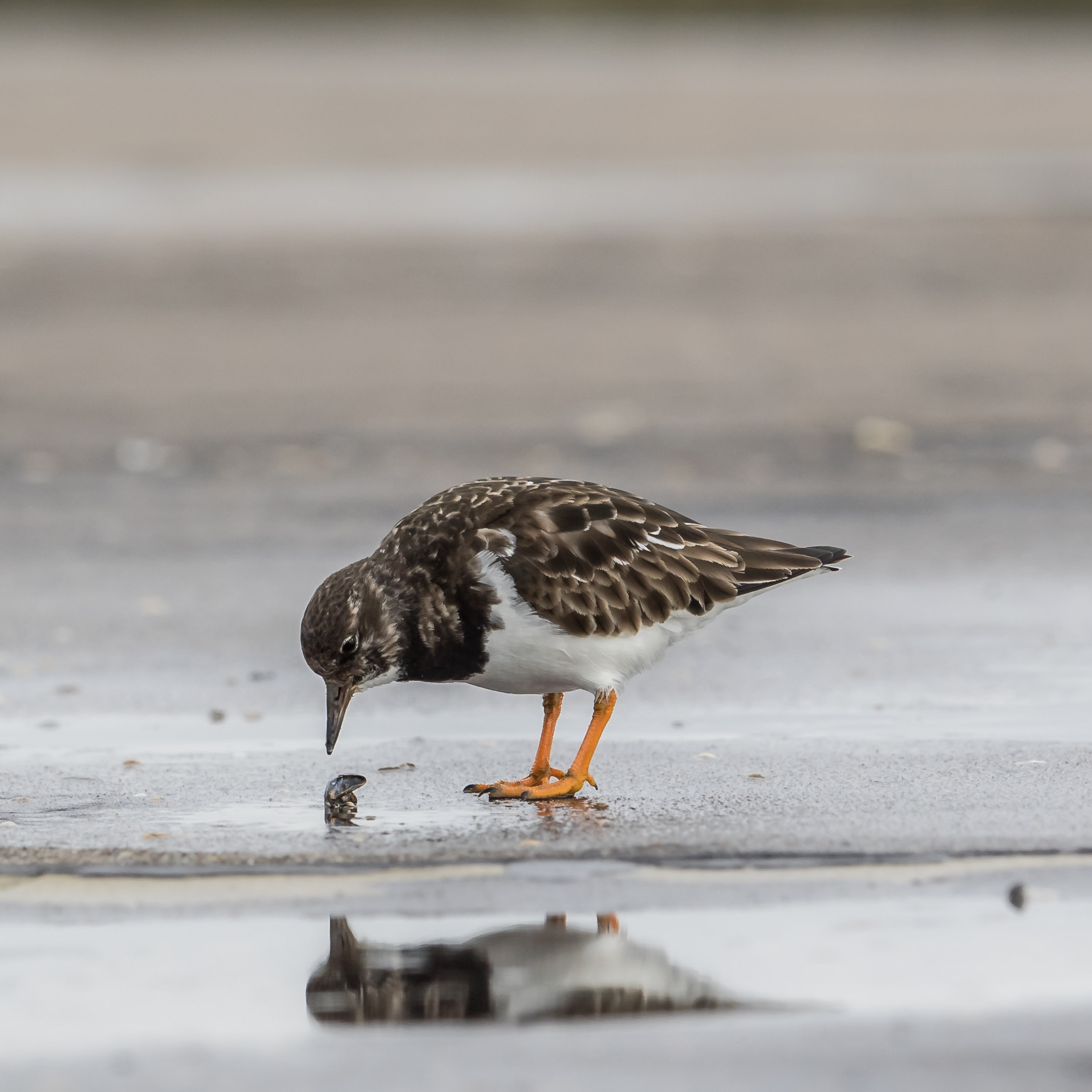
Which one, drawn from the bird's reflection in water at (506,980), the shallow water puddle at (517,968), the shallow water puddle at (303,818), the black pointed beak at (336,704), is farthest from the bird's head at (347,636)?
the bird's reflection in water at (506,980)

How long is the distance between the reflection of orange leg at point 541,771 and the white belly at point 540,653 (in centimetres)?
12

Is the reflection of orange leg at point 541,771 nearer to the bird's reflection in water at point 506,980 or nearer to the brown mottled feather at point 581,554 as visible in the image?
the brown mottled feather at point 581,554

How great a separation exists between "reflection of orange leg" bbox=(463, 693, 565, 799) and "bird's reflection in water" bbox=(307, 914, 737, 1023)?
116cm

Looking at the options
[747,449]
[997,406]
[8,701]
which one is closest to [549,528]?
[8,701]

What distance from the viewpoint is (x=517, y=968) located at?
4055 millimetres

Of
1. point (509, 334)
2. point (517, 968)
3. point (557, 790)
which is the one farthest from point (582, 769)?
point (509, 334)

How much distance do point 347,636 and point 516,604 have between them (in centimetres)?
42

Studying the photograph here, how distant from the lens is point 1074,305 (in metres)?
16.4

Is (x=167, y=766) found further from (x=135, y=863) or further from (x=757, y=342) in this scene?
(x=757, y=342)

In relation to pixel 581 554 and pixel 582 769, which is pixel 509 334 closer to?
pixel 581 554

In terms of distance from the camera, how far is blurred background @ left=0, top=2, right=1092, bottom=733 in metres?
8.73

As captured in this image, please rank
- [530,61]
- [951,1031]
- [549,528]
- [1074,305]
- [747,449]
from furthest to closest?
1. [530,61]
2. [1074,305]
3. [747,449]
4. [549,528]
5. [951,1031]

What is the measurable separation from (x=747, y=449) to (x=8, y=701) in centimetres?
531

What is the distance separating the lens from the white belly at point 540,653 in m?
5.43
